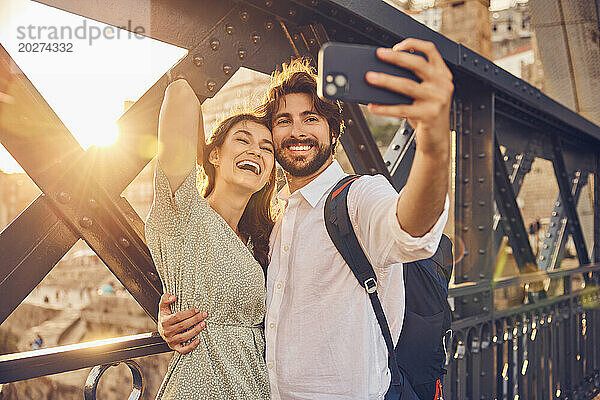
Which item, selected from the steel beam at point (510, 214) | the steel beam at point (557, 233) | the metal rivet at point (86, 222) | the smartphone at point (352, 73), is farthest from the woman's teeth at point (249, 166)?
the steel beam at point (557, 233)

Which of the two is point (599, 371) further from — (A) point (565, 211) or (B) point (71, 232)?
(B) point (71, 232)

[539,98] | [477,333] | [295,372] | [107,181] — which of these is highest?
[539,98]

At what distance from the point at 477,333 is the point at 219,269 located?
217cm

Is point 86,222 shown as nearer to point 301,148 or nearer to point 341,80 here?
point 301,148

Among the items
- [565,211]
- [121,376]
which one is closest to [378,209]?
[565,211]

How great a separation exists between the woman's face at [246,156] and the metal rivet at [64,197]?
1.66ft

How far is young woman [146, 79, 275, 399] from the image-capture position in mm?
1570

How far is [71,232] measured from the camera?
1.67 metres

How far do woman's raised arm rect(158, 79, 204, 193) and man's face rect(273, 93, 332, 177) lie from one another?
0.39m

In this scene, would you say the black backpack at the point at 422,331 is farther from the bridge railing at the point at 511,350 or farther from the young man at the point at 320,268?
the bridge railing at the point at 511,350

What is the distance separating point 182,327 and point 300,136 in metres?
0.74

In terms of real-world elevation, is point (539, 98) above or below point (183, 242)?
above

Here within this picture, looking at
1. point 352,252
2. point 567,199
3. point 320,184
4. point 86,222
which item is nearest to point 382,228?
point 352,252

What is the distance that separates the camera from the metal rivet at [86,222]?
5.48 feet
